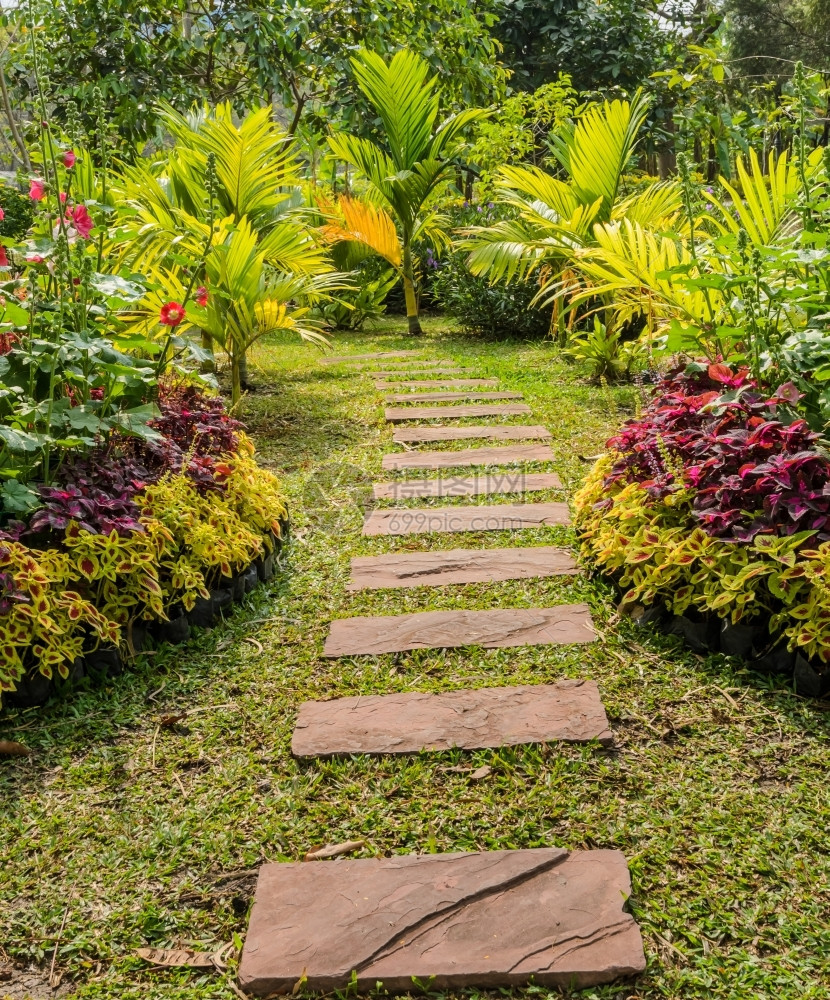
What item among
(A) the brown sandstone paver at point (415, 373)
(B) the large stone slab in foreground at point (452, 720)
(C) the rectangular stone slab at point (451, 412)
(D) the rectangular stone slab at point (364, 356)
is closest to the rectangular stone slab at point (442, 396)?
(C) the rectangular stone slab at point (451, 412)

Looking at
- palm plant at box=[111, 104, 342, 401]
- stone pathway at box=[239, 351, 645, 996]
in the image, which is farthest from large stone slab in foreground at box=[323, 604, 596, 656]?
palm plant at box=[111, 104, 342, 401]

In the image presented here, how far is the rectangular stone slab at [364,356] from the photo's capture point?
6.52 meters

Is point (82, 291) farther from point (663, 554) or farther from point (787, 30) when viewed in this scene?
point (787, 30)

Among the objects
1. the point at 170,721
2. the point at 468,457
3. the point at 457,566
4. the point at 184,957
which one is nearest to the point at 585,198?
the point at 468,457

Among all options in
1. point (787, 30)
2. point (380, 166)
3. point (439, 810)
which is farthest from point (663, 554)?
point (787, 30)

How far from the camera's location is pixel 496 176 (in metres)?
7.50

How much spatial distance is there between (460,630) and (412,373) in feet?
11.7

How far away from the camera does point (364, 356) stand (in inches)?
264

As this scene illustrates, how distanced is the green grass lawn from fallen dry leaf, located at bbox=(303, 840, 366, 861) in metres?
0.02

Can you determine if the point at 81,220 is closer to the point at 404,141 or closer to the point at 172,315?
the point at 172,315

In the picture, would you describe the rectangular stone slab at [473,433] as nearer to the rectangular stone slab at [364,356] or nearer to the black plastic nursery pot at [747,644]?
the black plastic nursery pot at [747,644]

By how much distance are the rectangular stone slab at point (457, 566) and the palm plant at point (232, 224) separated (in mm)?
1769

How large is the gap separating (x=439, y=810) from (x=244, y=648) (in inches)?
36.7

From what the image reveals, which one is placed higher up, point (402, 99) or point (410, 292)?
point (402, 99)
